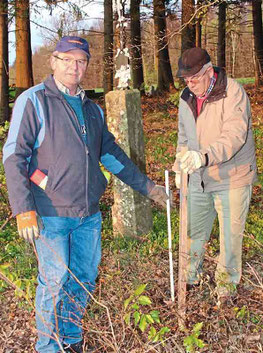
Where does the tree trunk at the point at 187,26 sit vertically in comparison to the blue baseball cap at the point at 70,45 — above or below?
above

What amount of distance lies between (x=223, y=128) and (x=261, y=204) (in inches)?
150

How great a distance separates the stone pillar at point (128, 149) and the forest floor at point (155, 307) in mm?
180

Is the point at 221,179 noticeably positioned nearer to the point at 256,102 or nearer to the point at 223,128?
the point at 223,128

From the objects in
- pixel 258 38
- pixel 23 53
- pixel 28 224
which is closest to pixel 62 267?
pixel 28 224

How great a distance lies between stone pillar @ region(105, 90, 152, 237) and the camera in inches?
209

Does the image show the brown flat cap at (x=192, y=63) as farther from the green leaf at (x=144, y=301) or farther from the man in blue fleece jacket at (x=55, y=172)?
the green leaf at (x=144, y=301)

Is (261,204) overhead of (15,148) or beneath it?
beneath

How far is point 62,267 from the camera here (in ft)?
10.4

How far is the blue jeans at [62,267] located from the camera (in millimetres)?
3160

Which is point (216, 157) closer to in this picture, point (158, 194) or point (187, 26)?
point (158, 194)

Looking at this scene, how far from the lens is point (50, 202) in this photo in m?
3.15

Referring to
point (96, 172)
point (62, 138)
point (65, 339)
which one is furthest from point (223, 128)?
point (65, 339)

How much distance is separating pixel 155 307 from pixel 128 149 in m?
2.57

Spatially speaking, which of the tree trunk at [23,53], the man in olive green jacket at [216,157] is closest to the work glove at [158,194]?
the man in olive green jacket at [216,157]
